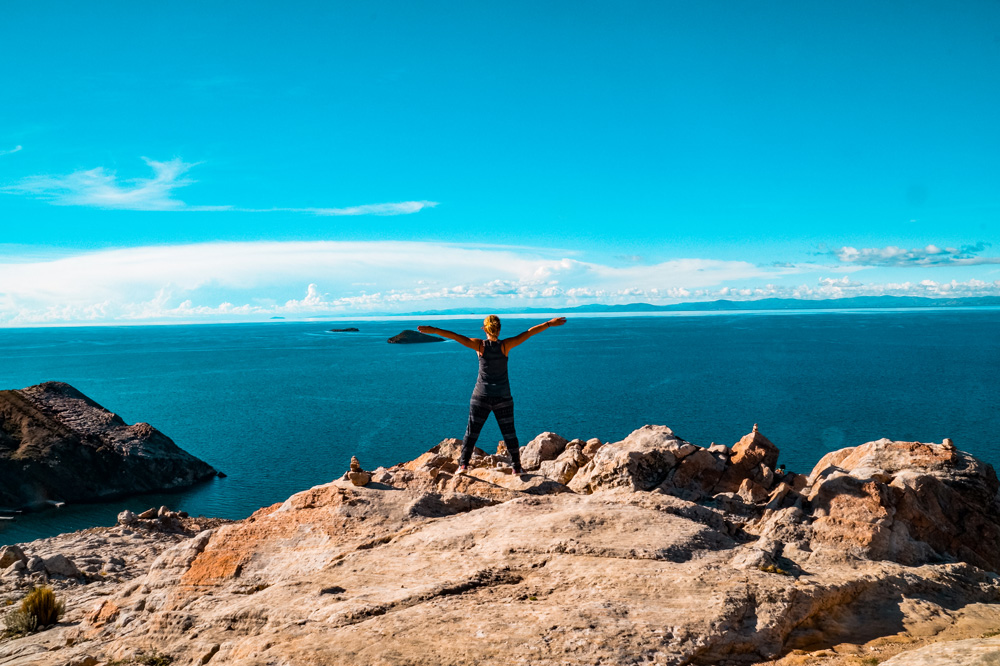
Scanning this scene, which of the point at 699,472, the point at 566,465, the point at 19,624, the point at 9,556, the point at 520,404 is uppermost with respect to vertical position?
the point at 699,472

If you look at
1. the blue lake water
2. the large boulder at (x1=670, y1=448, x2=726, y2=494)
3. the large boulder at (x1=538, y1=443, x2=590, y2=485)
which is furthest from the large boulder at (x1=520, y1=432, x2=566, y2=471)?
the blue lake water

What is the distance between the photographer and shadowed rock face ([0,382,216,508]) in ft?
141

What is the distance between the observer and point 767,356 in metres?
120

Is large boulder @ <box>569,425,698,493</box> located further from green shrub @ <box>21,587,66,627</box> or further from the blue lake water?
the blue lake water

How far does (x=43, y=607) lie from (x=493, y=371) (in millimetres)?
8709

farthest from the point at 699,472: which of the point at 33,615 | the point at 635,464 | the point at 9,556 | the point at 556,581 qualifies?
the point at 9,556

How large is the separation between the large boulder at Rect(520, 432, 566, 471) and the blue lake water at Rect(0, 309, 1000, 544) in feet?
89.7

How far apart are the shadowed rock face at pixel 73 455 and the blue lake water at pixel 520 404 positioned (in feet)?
5.91

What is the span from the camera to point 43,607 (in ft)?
34.0

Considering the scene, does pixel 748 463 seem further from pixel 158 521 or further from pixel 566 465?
pixel 158 521

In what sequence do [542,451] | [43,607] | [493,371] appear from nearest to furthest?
1. [43,607]
2. [493,371]
3. [542,451]

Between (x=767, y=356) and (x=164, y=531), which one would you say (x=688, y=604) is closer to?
(x=164, y=531)

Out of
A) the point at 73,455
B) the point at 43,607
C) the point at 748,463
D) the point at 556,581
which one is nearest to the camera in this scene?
the point at 556,581

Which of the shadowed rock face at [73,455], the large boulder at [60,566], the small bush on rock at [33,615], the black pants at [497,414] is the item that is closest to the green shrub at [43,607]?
the small bush on rock at [33,615]
